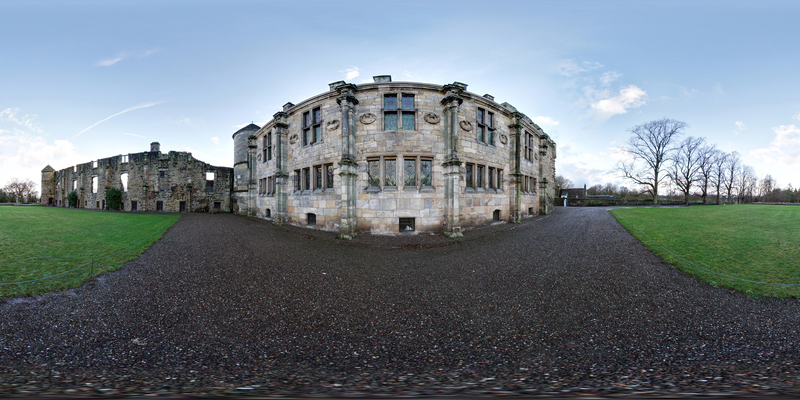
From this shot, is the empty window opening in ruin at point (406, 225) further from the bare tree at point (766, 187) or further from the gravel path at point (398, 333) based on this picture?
the bare tree at point (766, 187)

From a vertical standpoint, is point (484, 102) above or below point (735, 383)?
above

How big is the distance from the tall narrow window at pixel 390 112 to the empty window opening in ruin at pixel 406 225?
4470mm

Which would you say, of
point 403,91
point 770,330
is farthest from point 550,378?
point 403,91


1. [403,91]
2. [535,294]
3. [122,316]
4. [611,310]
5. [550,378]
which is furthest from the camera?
[403,91]

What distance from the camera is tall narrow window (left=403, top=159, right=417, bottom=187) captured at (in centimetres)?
1266

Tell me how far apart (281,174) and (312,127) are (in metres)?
3.97

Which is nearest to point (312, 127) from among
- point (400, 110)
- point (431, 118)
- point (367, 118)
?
point (367, 118)

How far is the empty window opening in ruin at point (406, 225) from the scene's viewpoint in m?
12.6

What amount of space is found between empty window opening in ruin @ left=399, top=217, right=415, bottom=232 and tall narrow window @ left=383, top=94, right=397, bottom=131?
4.47m

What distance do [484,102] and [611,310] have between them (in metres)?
12.1

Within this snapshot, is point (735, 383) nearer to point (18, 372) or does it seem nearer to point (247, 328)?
point (247, 328)

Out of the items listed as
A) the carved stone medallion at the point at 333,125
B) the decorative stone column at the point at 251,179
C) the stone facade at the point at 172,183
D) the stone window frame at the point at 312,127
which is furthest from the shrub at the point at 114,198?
the carved stone medallion at the point at 333,125

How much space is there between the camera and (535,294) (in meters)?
5.85

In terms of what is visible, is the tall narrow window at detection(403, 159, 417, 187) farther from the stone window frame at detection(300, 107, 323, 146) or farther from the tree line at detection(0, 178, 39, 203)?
the tree line at detection(0, 178, 39, 203)
